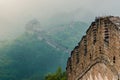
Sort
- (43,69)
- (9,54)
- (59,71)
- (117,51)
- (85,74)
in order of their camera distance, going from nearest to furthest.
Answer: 1. (117,51)
2. (85,74)
3. (59,71)
4. (43,69)
5. (9,54)

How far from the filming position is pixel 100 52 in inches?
1039

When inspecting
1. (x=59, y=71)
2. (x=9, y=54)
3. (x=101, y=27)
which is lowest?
(x=101, y=27)

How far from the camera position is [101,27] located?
2648 centimetres

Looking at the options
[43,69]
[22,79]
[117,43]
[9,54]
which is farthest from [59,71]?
[9,54]

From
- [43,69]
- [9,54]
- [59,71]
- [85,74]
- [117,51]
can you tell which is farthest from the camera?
[9,54]

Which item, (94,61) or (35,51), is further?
(35,51)

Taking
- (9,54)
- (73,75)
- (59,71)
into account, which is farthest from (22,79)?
(73,75)

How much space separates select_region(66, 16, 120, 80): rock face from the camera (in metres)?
25.6

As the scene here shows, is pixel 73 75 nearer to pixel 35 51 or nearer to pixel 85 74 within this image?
pixel 85 74

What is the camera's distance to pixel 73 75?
28828mm

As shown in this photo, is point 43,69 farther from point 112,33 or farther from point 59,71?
point 112,33

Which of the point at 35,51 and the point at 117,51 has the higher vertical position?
the point at 35,51

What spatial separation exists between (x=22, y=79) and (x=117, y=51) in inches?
5203

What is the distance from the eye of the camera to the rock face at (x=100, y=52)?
25.6 meters
